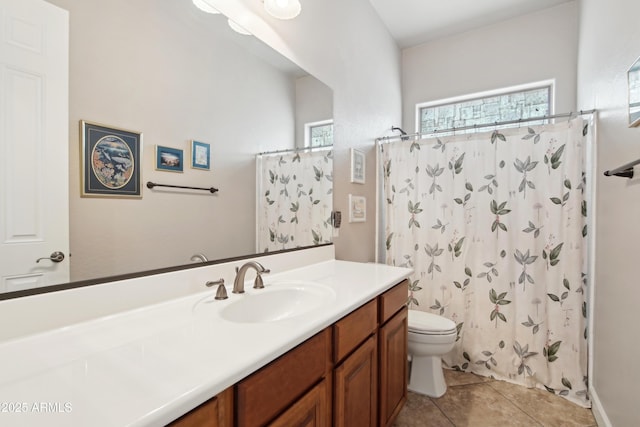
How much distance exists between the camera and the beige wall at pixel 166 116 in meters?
0.86

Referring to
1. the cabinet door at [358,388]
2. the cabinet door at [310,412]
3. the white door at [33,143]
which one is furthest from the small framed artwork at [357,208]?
the white door at [33,143]

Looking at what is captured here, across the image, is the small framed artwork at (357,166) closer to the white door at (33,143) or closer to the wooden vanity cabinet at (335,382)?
the wooden vanity cabinet at (335,382)

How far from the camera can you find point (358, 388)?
3.87 feet

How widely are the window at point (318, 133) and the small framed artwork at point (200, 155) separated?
69 cm

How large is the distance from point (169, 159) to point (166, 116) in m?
0.15

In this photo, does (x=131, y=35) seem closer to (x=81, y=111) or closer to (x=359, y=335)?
(x=81, y=111)

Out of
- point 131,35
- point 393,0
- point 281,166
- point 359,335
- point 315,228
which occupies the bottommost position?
point 359,335

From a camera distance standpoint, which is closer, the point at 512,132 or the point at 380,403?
the point at 380,403

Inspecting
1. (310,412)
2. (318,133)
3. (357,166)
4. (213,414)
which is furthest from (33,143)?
(357,166)

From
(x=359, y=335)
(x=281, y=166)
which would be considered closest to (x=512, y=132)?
(x=281, y=166)

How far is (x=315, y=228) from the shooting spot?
1.85 meters

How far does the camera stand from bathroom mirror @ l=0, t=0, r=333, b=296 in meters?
0.86

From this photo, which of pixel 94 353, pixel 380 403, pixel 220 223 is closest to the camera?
pixel 94 353

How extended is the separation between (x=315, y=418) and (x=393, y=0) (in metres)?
2.89
